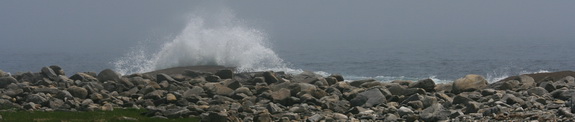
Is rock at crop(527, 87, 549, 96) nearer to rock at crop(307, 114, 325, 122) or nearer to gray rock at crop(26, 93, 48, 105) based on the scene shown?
rock at crop(307, 114, 325, 122)

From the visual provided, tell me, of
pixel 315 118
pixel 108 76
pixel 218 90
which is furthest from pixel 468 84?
pixel 108 76

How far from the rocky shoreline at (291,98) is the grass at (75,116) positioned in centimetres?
73

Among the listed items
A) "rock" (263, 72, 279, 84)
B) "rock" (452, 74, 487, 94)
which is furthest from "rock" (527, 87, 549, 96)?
"rock" (263, 72, 279, 84)

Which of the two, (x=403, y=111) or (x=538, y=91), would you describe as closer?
(x=403, y=111)

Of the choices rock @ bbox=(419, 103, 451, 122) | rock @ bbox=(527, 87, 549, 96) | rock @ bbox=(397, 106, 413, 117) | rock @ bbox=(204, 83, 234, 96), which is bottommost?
rock @ bbox=(419, 103, 451, 122)

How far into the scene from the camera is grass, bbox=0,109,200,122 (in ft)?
73.3

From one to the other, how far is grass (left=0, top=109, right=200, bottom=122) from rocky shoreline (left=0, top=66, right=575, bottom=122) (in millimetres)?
730

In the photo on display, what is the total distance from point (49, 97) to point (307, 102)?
8.92 m

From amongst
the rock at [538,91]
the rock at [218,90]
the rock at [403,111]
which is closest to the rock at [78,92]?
the rock at [218,90]

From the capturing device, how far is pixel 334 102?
27.1m

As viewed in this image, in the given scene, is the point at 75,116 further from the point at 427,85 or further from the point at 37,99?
the point at 427,85

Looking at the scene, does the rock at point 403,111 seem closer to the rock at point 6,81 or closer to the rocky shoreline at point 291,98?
the rocky shoreline at point 291,98

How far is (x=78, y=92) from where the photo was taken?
28562mm

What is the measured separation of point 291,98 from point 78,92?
7789 mm
